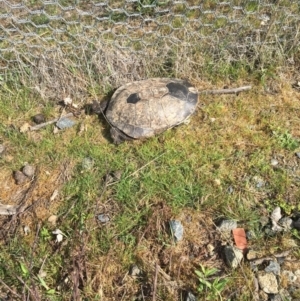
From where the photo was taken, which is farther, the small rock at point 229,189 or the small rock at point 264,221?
the small rock at point 229,189

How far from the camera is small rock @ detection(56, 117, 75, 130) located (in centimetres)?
274

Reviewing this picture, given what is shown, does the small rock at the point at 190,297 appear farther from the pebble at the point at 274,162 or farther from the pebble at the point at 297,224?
the pebble at the point at 274,162

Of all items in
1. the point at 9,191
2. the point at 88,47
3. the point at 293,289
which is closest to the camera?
the point at 293,289

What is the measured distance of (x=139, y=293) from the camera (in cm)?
207

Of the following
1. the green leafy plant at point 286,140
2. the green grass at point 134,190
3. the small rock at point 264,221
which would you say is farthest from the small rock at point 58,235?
the green leafy plant at point 286,140

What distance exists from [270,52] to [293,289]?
65.1 inches

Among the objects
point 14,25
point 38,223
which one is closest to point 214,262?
point 38,223

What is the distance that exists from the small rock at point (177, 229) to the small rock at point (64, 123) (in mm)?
1003

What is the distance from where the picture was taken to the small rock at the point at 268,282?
2.01 metres

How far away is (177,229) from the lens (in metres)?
2.23

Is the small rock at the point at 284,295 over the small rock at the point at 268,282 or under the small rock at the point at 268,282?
under

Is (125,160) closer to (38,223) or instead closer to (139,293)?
(38,223)

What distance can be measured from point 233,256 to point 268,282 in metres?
0.21

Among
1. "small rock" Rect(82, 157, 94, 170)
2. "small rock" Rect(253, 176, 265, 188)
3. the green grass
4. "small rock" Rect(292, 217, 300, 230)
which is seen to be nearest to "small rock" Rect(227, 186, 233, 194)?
the green grass
